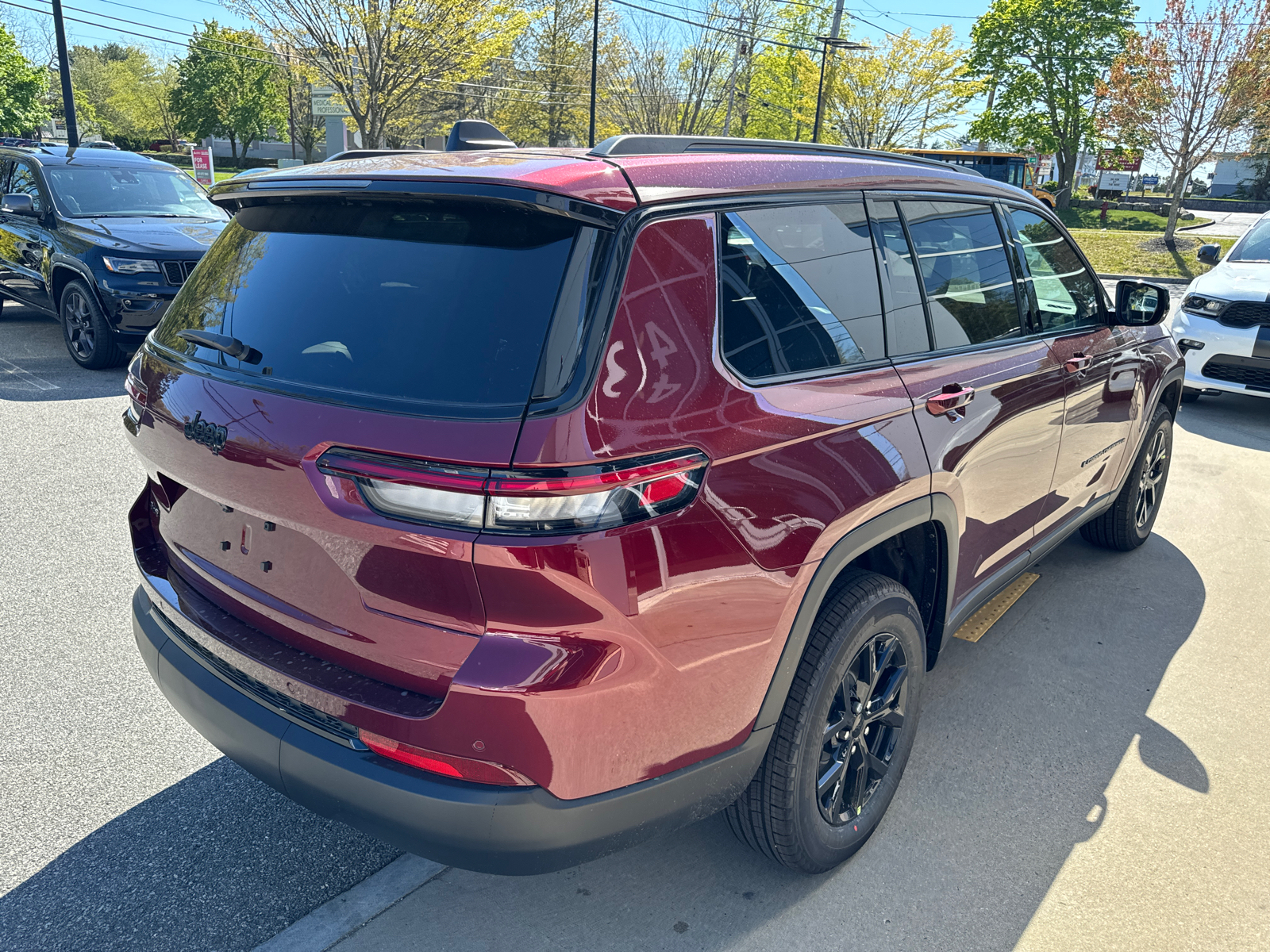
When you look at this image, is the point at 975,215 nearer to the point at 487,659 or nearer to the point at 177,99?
the point at 487,659

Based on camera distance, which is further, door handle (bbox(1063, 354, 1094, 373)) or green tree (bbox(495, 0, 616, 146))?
green tree (bbox(495, 0, 616, 146))

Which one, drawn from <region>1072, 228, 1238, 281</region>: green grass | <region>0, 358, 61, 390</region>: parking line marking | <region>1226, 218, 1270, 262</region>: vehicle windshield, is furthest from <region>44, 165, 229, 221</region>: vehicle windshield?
<region>1072, 228, 1238, 281</region>: green grass

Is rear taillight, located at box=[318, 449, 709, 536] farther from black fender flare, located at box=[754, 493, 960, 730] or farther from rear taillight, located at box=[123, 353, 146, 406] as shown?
rear taillight, located at box=[123, 353, 146, 406]

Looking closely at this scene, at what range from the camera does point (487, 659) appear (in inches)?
67.9

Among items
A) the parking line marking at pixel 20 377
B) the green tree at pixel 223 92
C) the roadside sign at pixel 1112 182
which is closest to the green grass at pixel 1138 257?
the parking line marking at pixel 20 377

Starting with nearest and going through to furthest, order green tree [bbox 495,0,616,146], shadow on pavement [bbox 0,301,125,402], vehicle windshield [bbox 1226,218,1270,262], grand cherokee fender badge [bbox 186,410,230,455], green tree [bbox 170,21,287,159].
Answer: grand cherokee fender badge [bbox 186,410,230,455] < shadow on pavement [bbox 0,301,125,402] < vehicle windshield [bbox 1226,218,1270,262] < green tree [bbox 495,0,616,146] < green tree [bbox 170,21,287,159]

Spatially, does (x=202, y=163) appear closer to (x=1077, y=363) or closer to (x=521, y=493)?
(x=1077, y=363)

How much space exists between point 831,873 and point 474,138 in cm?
236

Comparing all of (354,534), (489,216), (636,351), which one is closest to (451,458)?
(354,534)

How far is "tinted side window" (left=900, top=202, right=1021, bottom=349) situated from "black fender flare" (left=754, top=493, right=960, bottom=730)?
1.90 ft

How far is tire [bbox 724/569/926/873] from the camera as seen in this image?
2250 mm

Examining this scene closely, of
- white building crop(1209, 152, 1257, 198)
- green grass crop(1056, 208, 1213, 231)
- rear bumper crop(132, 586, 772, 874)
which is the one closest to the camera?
rear bumper crop(132, 586, 772, 874)

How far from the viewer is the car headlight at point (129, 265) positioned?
7.52 m

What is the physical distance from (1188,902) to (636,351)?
2.14 metres
